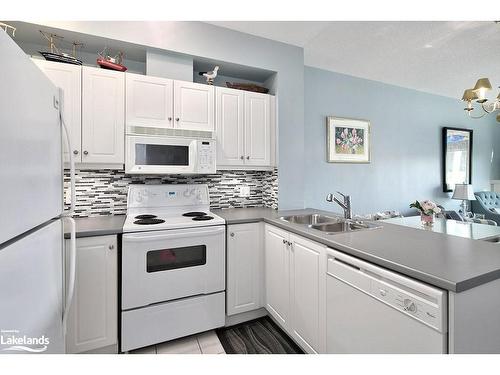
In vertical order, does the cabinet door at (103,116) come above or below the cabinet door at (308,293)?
above

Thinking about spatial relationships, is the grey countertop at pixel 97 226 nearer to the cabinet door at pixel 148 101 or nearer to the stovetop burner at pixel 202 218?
the stovetop burner at pixel 202 218

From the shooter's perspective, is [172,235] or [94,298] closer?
[94,298]

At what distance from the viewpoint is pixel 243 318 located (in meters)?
2.18

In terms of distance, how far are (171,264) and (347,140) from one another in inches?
113

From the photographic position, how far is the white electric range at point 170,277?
5.71 ft

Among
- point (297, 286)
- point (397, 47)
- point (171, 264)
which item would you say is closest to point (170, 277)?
point (171, 264)

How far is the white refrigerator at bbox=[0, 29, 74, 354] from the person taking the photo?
0.70m

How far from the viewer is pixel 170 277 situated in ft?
6.05

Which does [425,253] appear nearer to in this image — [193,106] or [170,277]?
[170,277]

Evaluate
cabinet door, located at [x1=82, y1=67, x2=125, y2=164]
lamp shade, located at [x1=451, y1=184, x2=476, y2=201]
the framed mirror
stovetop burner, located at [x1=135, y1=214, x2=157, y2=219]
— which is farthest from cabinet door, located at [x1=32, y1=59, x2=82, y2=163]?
the framed mirror

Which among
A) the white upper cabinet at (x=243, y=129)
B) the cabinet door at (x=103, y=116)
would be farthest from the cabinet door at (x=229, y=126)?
the cabinet door at (x=103, y=116)

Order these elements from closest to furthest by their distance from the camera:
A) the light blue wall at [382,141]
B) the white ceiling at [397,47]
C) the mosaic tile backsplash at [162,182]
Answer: the mosaic tile backsplash at [162,182]
the white ceiling at [397,47]
the light blue wall at [382,141]

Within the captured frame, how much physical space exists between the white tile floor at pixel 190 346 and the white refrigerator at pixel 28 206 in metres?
0.85
